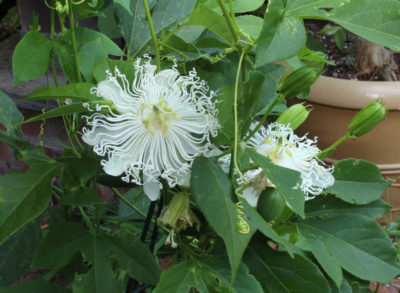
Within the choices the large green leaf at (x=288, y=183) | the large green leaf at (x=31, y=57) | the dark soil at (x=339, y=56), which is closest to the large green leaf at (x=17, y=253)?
the large green leaf at (x=31, y=57)

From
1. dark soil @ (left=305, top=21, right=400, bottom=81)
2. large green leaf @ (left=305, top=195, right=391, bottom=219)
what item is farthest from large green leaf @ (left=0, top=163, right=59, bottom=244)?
dark soil @ (left=305, top=21, right=400, bottom=81)

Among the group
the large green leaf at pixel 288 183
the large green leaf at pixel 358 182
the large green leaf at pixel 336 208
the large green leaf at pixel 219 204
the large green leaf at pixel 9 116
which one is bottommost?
the large green leaf at pixel 336 208

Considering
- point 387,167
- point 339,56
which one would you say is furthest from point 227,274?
point 339,56

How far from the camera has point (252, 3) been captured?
16.8 inches

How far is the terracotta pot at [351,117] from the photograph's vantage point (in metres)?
0.91

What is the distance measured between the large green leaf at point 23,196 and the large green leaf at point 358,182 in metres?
0.24

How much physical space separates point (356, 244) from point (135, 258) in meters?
0.19

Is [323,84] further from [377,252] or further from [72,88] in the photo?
[72,88]

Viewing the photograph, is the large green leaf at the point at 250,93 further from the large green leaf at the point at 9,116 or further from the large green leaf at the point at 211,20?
the large green leaf at the point at 9,116

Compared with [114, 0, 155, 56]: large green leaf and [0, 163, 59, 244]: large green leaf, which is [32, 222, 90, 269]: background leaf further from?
[114, 0, 155, 56]: large green leaf

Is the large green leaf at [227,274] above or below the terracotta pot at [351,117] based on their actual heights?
above

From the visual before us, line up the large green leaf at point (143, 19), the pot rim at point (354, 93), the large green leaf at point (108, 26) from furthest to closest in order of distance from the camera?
1. the pot rim at point (354, 93)
2. the large green leaf at point (108, 26)
3. the large green leaf at point (143, 19)

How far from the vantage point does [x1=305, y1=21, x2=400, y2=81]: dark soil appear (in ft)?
3.75

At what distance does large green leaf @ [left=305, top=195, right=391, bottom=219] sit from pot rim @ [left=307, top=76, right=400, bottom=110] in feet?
1.57
